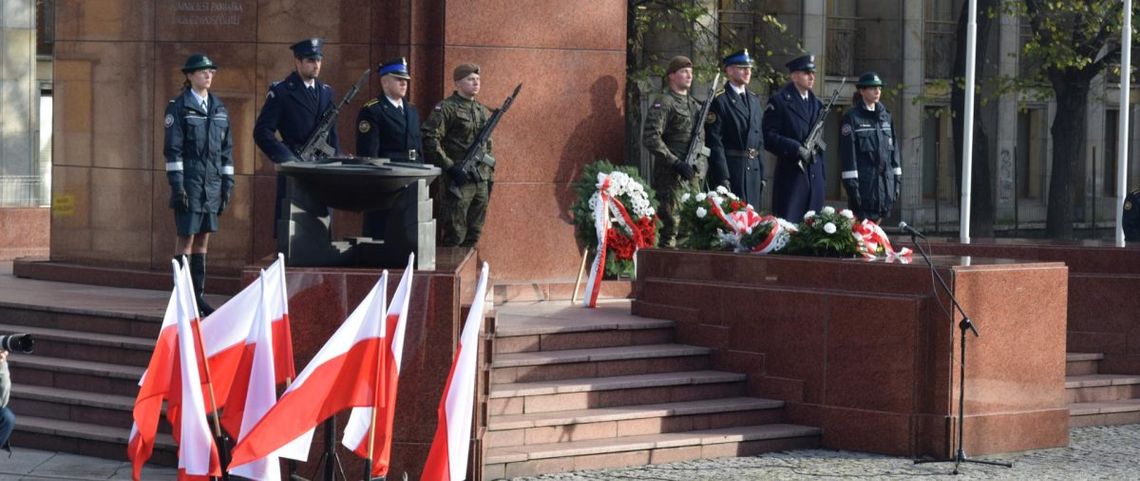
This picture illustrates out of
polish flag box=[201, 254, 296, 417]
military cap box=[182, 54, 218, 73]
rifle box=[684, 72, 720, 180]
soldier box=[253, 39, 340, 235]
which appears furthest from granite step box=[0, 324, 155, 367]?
rifle box=[684, 72, 720, 180]

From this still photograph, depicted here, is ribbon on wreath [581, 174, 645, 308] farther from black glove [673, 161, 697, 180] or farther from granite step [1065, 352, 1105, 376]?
granite step [1065, 352, 1105, 376]

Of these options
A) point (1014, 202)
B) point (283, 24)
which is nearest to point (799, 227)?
point (283, 24)

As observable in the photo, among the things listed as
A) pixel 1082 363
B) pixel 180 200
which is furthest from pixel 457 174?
pixel 1082 363

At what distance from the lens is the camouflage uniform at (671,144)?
1702cm

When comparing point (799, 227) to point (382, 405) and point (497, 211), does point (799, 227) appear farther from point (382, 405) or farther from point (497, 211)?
point (382, 405)

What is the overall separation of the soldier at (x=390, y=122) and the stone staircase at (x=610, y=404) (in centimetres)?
152

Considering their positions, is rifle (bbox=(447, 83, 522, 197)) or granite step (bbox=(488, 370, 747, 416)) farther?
rifle (bbox=(447, 83, 522, 197))

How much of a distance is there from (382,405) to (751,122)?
26.4 feet

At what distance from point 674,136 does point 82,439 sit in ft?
20.1

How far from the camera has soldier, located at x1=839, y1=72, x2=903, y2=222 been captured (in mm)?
17422

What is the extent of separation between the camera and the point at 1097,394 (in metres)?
15.9

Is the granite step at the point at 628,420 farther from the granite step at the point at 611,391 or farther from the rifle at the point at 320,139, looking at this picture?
the rifle at the point at 320,139

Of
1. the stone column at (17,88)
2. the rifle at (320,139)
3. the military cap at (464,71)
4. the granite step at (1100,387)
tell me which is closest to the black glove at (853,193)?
the granite step at (1100,387)

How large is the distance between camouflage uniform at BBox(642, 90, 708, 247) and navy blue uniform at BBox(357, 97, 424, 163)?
251 cm
